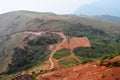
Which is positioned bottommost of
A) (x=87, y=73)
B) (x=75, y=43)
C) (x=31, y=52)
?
(x=31, y=52)

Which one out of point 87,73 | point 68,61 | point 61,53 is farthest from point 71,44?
point 87,73

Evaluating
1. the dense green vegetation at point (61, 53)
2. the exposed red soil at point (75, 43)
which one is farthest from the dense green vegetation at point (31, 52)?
the exposed red soil at point (75, 43)

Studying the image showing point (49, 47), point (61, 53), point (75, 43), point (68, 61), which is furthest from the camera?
point (49, 47)

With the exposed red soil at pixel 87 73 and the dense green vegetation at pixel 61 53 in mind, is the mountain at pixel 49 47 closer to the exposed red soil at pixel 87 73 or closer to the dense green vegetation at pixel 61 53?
the dense green vegetation at pixel 61 53

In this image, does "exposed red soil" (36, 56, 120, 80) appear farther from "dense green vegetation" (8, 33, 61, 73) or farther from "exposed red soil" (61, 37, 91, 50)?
"exposed red soil" (61, 37, 91, 50)

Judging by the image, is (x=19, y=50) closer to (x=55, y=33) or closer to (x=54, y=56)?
(x=55, y=33)

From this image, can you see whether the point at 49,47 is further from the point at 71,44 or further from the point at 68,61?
the point at 68,61
